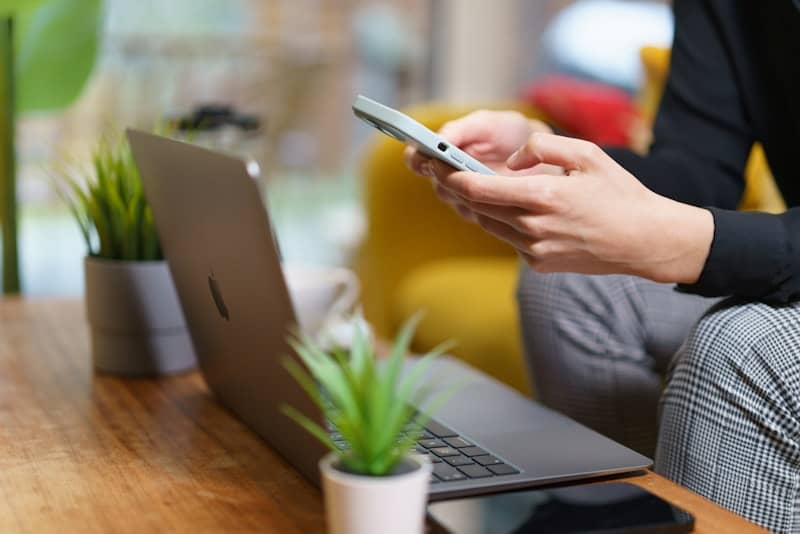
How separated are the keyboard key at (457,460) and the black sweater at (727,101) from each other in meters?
0.49

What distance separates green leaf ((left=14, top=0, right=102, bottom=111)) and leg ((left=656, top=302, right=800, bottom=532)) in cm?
112

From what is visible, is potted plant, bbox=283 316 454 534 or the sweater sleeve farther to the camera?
the sweater sleeve

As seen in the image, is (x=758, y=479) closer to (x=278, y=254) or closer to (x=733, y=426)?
(x=733, y=426)

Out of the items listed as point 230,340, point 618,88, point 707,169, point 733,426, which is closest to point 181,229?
point 230,340

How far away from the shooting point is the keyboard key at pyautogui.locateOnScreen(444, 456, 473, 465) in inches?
30.2

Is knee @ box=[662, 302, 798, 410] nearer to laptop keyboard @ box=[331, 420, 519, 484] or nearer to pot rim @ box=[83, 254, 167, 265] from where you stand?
laptop keyboard @ box=[331, 420, 519, 484]

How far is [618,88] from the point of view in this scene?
3055mm

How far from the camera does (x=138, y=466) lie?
2.59 feet

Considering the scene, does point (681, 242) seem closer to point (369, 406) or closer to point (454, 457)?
point (454, 457)

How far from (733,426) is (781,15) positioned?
578 mm

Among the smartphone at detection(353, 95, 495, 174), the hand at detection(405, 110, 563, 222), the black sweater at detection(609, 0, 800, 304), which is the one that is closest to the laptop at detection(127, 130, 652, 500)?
the smartphone at detection(353, 95, 495, 174)

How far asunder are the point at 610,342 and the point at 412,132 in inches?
19.2

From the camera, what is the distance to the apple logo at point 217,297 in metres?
0.82

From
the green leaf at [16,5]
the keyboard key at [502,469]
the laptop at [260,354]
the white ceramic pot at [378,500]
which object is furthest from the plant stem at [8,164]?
the white ceramic pot at [378,500]
